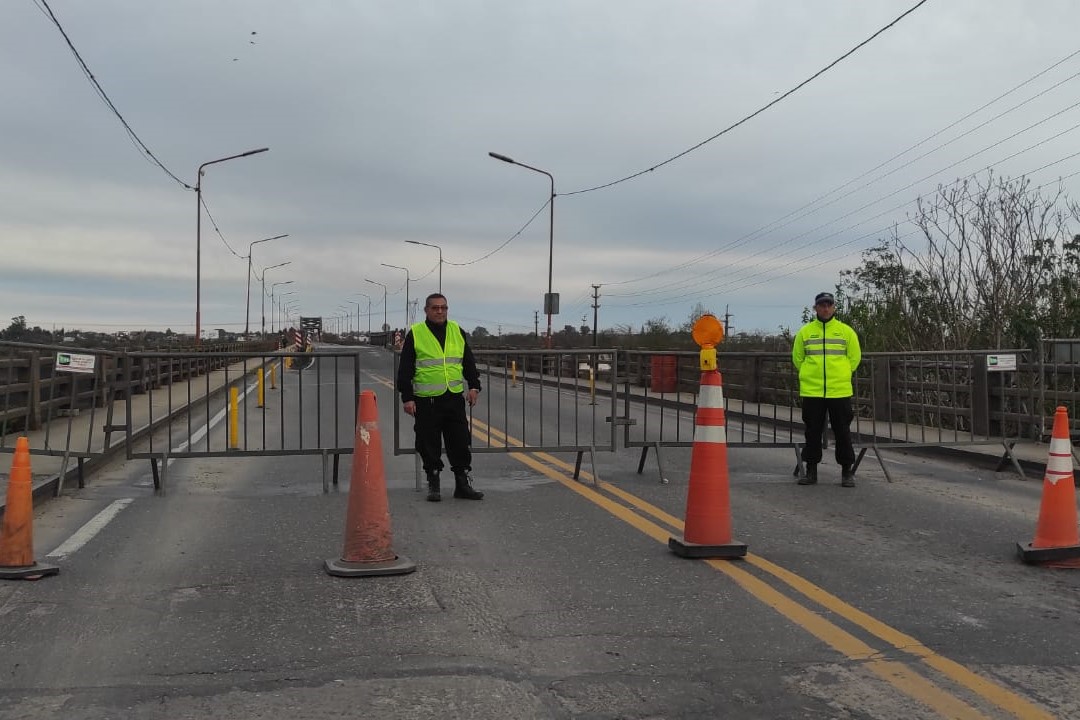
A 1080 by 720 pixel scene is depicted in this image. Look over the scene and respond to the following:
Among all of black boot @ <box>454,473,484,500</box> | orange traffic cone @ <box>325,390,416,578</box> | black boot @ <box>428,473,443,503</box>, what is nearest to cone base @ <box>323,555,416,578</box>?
orange traffic cone @ <box>325,390,416,578</box>

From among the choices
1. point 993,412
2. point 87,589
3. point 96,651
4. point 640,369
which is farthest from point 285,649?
point 993,412

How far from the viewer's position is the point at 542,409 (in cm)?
1204

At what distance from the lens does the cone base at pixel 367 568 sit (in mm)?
5250

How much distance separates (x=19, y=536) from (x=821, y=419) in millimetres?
7088

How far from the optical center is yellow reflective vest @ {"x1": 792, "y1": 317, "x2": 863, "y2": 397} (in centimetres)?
886

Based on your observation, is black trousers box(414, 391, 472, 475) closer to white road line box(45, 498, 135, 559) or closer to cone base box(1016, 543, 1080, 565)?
white road line box(45, 498, 135, 559)

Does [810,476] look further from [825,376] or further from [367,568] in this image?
[367,568]

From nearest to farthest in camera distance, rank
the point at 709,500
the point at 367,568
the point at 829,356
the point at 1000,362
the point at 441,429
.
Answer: the point at 367,568 < the point at 709,500 < the point at 441,429 < the point at 829,356 < the point at 1000,362

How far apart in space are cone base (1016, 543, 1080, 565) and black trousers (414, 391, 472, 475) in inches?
180

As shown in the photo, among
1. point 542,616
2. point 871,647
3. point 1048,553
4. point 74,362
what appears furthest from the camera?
point 74,362

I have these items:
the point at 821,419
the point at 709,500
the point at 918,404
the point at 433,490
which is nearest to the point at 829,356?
the point at 821,419

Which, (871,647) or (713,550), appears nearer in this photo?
(871,647)

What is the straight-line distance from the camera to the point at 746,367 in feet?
46.2

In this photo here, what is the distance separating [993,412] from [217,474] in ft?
29.7
